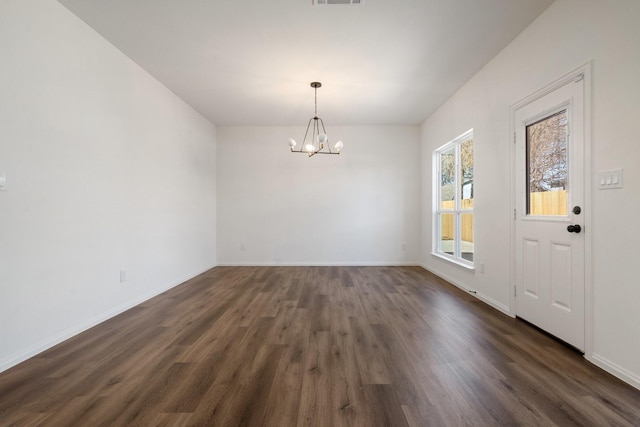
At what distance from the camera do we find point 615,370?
5.76ft

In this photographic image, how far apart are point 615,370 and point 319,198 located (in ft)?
14.9

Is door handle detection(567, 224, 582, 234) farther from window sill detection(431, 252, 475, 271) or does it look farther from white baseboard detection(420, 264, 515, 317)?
window sill detection(431, 252, 475, 271)

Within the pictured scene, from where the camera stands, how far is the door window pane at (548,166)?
226 cm

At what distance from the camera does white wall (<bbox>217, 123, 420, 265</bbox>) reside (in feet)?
18.4

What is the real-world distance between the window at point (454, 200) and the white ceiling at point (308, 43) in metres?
0.92

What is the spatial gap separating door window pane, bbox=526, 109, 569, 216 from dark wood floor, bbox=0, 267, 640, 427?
1143mm

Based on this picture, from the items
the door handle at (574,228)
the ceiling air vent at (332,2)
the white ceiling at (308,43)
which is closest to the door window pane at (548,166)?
the door handle at (574,228)

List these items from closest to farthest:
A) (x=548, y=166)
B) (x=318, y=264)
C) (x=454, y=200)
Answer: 1. (x=548, y=166)
2. (x=454, y=200)
3. (x=318, y=264)

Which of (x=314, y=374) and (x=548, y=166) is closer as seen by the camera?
(x=314, y=374)

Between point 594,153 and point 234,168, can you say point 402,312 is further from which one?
point 234,168

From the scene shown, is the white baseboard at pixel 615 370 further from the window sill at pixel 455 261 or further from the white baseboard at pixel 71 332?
the white baseboard at pixel 71 332

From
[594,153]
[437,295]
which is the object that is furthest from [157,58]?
[437,295]

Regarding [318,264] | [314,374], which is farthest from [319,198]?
[314,374]

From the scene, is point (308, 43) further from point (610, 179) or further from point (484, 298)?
point (484, 298)
